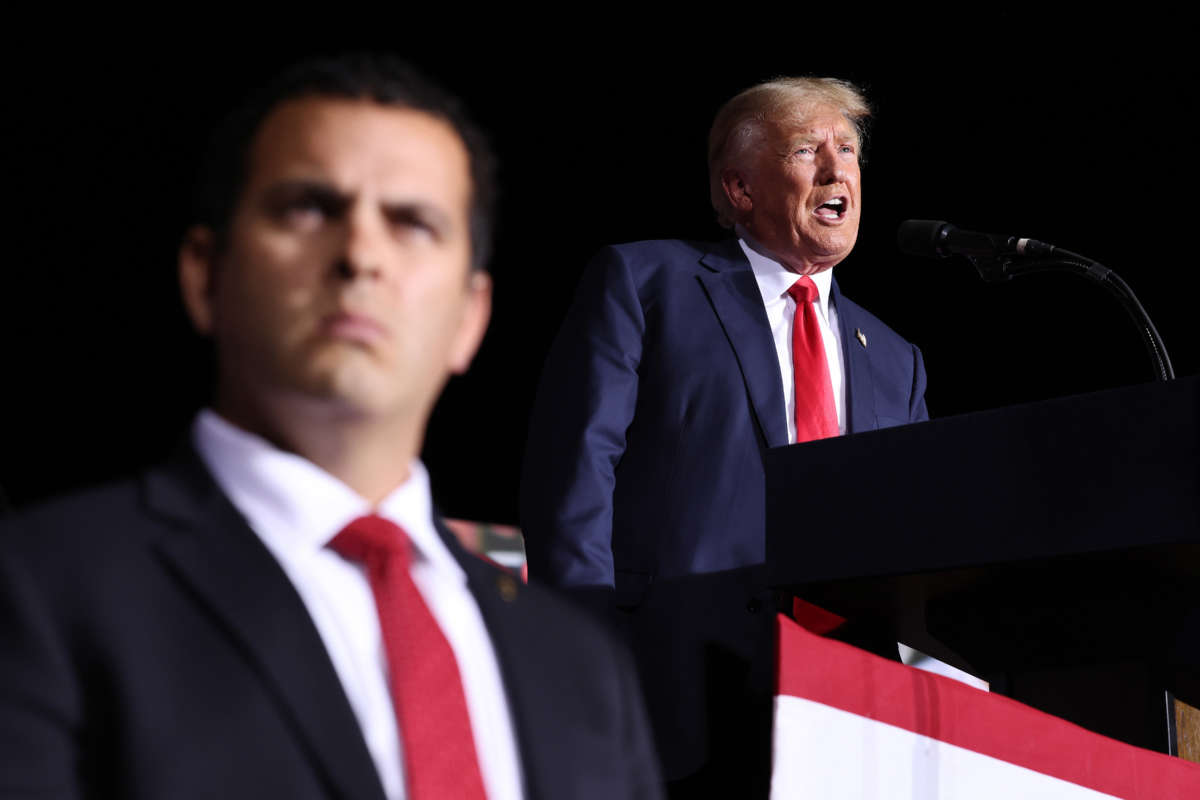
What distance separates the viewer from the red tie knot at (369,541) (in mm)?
774

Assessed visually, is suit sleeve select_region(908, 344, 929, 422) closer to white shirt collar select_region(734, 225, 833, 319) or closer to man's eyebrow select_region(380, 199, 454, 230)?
white shirt collar select_region(734, 225, 833, 319)

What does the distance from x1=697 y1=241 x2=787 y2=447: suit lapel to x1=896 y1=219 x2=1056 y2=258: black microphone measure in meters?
0.23

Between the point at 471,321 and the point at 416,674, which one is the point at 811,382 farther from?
the point at 416,674

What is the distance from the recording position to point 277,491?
0.77m

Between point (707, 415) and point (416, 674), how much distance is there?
1136 mm

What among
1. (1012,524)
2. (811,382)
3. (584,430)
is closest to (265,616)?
(1012,524)

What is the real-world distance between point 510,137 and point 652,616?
171 centimetres

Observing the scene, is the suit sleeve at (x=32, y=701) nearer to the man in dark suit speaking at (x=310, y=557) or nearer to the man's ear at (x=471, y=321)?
the man in dark suit speaking at (x=310, y=557)

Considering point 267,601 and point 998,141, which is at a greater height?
point 998,141

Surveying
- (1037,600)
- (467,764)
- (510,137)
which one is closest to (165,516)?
(467,764)

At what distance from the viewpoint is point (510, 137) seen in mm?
3211

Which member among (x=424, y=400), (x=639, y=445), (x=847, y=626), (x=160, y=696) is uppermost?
(x=424, y=400)

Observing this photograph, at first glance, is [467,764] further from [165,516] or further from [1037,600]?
[1037,600]

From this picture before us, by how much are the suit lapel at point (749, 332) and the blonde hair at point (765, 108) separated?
0.22m
